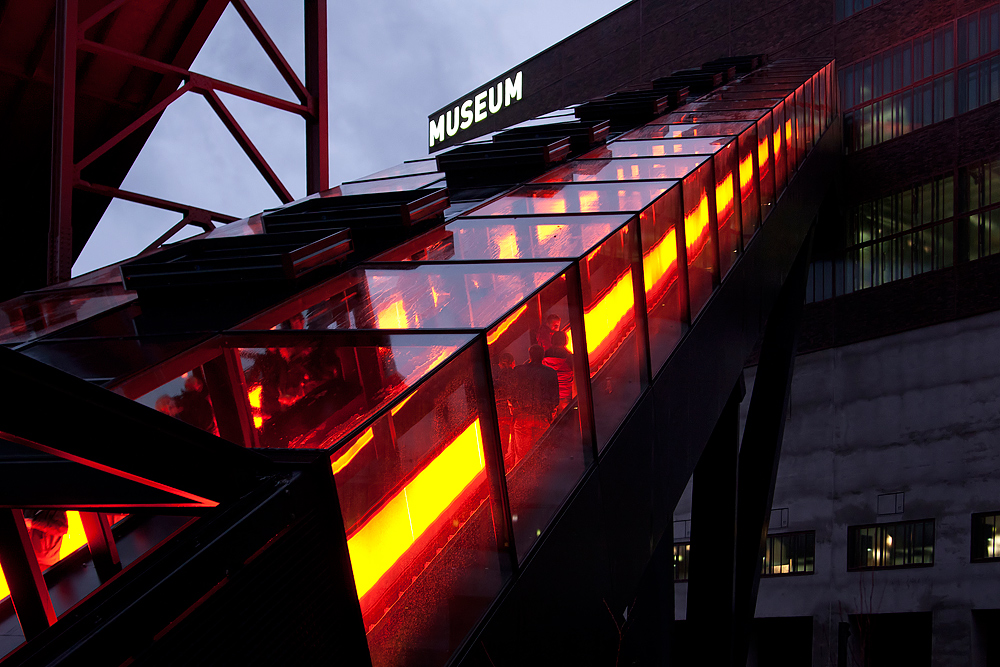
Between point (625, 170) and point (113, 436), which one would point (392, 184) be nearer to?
point (625, 170)

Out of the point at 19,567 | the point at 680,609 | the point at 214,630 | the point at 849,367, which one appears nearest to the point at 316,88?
the point at 19,567

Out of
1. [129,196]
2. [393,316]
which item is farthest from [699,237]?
[129,196]

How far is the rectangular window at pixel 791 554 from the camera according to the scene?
23281mm

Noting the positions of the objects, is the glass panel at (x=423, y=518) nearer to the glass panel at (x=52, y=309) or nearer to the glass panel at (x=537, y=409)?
the glass panel at (x=537, y=409)

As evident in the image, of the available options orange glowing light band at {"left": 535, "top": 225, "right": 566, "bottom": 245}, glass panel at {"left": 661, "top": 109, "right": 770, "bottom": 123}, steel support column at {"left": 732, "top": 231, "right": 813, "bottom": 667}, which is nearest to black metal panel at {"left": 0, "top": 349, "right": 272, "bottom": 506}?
orange glowing light band at {"left": 535, "top": 225, "right": 566, "bottom": 245}

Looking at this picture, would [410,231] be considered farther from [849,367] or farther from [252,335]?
[849,367]

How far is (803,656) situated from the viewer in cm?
2588

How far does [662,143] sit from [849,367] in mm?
14088

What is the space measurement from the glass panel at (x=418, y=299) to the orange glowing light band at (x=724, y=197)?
4.77 metres

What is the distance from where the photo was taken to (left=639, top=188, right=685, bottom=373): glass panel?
24.8 ft

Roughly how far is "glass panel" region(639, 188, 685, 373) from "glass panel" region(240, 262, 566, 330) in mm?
1774

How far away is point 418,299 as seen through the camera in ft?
19.6

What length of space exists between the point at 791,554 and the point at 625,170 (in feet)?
59.2

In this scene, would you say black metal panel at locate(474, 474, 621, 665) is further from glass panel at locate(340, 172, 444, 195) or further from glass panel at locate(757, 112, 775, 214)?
glass panel at locate(757, 112, 775, 214)
